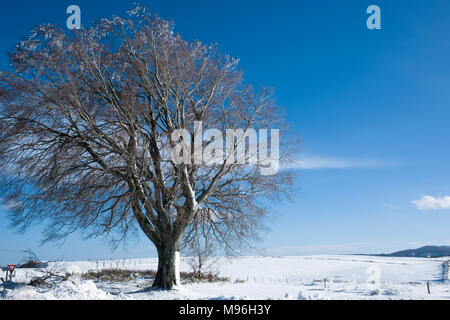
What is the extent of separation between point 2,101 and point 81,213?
4346mm

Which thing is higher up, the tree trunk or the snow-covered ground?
the tree trunk

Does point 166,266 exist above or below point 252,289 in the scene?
above

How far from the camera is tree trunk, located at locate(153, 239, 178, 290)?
41.5 feet

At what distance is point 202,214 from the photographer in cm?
1530

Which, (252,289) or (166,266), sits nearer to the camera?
(166,266)

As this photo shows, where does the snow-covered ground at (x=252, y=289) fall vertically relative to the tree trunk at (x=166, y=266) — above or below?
below

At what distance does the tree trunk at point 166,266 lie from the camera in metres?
12.6

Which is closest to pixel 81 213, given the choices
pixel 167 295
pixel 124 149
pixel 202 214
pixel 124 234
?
pixel 124 234

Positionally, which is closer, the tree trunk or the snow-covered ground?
the snow-covered ground

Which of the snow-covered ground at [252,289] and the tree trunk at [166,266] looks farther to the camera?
the tree trunk at [166,266]

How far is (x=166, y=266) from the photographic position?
42.2 ft
